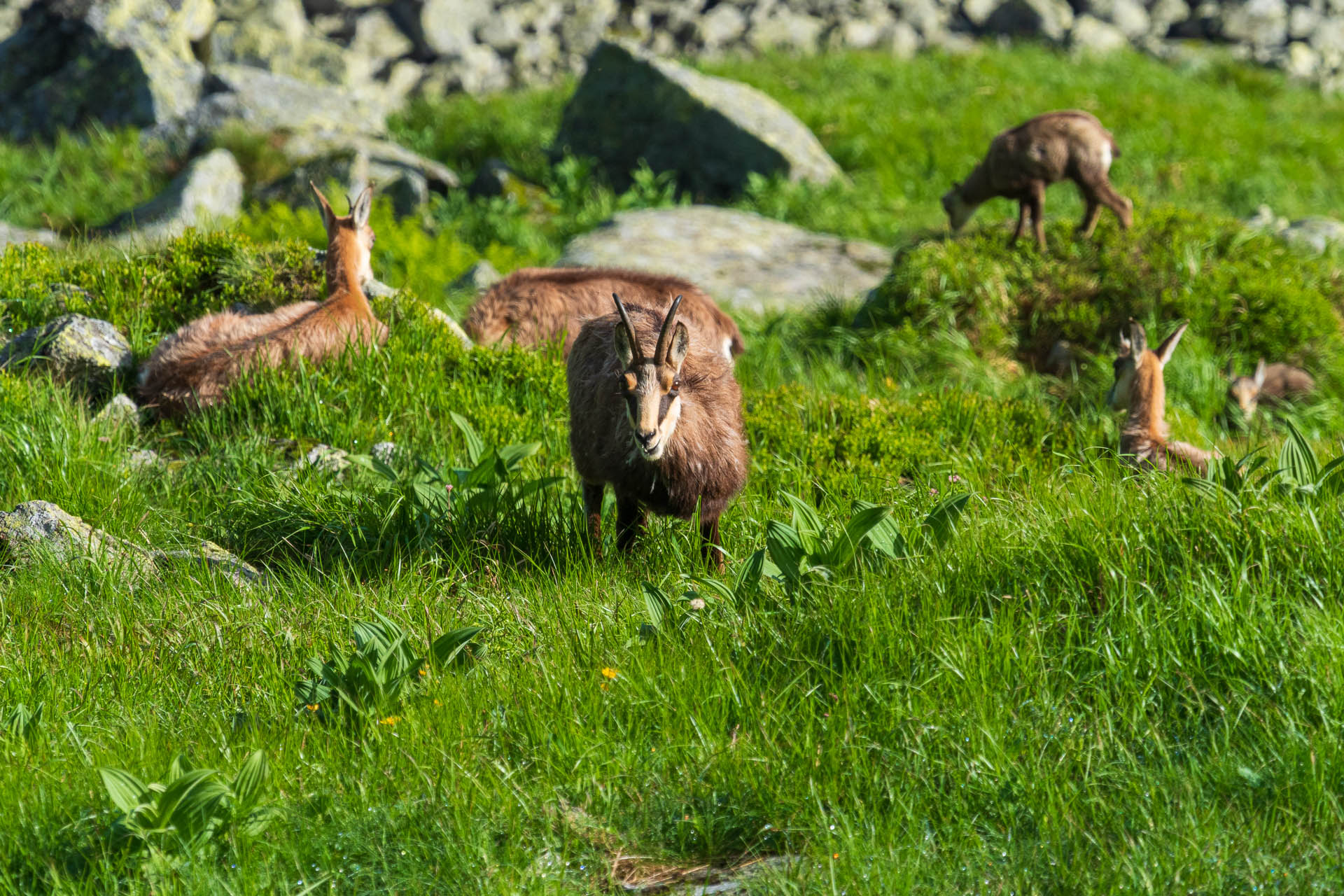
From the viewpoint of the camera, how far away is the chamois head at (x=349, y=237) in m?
7.05

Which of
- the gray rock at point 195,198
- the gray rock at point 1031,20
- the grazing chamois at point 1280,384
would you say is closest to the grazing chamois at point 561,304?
the grazing chamois at point 1280,384

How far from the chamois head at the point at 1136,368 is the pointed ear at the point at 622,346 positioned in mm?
3050

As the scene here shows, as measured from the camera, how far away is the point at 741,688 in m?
3.60

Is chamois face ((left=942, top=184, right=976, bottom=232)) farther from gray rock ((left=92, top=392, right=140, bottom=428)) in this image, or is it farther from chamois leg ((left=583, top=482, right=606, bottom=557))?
gray rock ((left=92, top=392, right=140, bottom=428))

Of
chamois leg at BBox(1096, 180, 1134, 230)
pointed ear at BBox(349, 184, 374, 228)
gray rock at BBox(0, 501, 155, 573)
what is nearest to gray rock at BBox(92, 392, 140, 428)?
gray rock at BBox(0, 501, 155, 573)

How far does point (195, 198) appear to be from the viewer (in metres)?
11.9

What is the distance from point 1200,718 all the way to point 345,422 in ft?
15.0

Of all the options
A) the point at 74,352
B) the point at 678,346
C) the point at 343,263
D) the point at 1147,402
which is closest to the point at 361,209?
the point at 343,263

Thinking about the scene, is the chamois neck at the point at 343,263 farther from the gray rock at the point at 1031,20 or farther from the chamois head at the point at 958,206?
the gray rock at the point at 1031,20

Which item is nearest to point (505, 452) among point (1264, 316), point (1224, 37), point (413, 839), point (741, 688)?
point (741, 688)

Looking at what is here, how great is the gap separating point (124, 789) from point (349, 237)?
4.74m

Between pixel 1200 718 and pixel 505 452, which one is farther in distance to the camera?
pixel 505 452

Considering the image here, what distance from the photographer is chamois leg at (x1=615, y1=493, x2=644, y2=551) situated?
4.89 meters

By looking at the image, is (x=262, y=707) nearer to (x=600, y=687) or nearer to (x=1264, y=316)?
(x=600, y=687)
